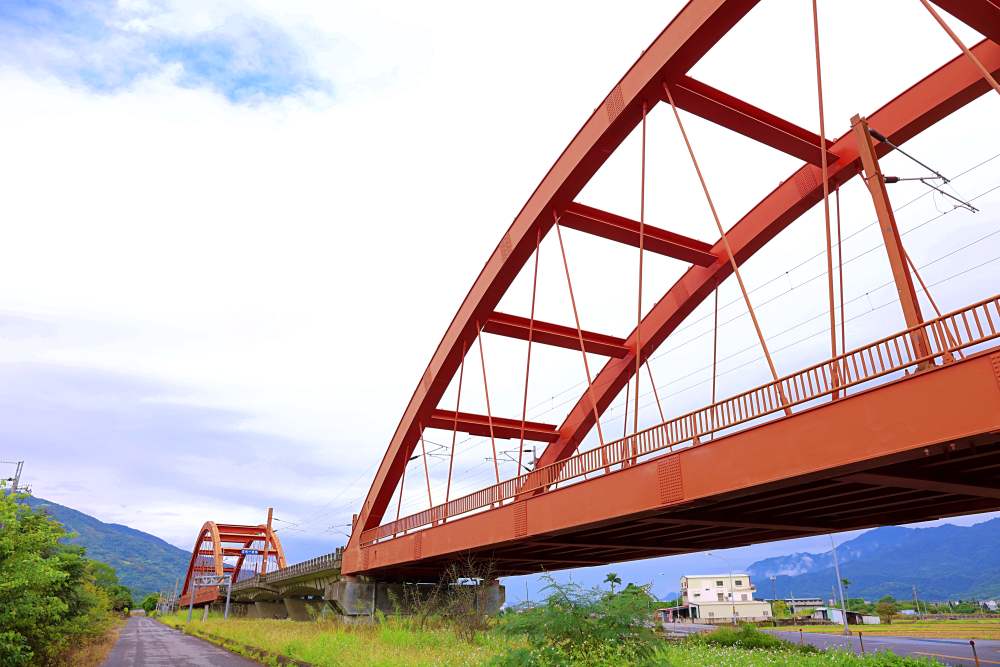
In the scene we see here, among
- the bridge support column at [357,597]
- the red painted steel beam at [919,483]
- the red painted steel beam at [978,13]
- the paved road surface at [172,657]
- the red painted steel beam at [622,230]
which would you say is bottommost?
the paved road surface at [172,657]

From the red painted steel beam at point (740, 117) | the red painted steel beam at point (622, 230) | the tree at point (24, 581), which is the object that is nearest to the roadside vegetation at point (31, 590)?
the tree at point (24, 581)

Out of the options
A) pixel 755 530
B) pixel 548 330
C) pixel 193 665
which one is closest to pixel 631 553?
pixel 755 530

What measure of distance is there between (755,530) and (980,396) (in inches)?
426

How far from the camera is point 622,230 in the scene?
1922 cm

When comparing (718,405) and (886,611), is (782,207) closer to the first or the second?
(718,405)

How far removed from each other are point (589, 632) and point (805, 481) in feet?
12.6

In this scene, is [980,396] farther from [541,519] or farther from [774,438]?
[541,519]

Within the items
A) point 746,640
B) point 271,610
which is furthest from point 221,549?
point 746,640

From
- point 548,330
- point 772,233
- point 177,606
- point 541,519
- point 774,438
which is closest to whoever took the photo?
point 774,438

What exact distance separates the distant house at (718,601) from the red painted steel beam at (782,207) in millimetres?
59673

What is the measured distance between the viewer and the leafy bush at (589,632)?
8523 millimetres

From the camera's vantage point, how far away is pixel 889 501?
13.9 metres

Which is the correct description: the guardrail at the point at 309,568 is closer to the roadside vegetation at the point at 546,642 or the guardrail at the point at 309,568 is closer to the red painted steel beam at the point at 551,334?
the roadside vegetation at the point at 546,642

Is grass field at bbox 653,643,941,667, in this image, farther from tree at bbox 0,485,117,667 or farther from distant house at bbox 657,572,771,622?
distant house at bbox 657,572,771,622
